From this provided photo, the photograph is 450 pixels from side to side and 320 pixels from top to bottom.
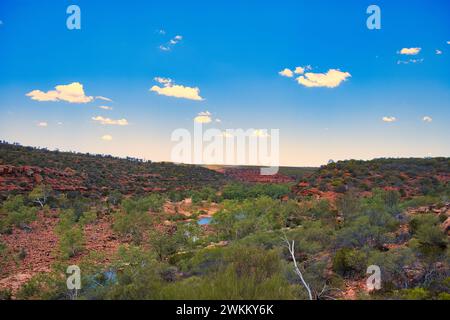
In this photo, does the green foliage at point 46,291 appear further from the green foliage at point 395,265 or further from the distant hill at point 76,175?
the distant hill at point 76,175

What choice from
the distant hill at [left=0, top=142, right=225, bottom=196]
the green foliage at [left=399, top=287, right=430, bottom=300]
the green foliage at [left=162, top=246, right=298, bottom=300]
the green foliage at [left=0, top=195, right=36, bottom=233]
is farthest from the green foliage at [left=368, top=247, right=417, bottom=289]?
the distant hill at [left=0, top=142, right=225, bottom=196]

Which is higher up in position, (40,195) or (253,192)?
(40,195)

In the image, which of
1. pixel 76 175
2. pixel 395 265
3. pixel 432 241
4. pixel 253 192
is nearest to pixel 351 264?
pixel 395 265

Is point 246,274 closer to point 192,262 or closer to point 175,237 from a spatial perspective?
point 192,262

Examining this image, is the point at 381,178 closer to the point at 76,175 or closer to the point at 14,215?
the point at 14,215

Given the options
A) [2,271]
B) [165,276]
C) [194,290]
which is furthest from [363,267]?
[2,271]
